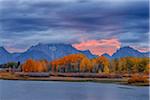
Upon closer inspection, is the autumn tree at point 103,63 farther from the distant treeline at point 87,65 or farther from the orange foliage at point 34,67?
the orange foliage at point 34,67

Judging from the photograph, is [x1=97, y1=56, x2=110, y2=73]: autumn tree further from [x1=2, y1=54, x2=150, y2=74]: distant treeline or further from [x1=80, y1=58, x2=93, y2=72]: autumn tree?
[x1=80, y1=58, x2=93, y2=72]: autumn tree

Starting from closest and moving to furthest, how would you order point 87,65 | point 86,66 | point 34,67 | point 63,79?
point 63,79 → point 34,67 → point 86,66 → point 87,65

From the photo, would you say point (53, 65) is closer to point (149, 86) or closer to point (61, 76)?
point (61, 76)

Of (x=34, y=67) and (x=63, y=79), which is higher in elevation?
(x=34, y=67)

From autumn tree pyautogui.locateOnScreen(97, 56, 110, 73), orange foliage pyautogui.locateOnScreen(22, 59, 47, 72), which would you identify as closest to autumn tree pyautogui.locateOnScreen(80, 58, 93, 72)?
autumn tree pyautogui.locateOnScreen(97, 56, 110, 73)

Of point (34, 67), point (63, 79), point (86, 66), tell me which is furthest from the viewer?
point (86, 66)

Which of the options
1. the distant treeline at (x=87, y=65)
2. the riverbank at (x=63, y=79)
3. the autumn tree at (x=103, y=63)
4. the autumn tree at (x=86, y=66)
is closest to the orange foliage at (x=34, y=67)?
the distant treeline at (x=87, y=65)

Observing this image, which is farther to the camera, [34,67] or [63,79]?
[34,67]

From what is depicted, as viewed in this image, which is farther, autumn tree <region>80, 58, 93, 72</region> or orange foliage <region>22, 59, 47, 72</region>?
autumn tree <region>80, 58, 93, 72</region>

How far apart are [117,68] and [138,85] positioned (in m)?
3.18

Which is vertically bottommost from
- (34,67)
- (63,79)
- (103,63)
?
(63,79)

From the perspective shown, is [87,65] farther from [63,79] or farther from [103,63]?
[63,79]

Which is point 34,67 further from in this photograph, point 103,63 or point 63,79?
point 103,63

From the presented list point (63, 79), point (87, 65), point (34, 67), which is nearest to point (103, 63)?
point (87, 65)
